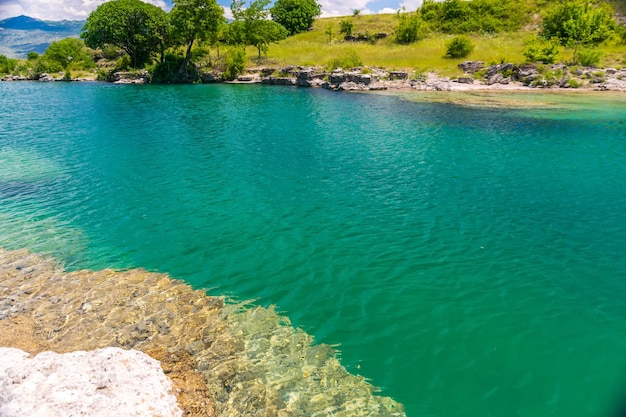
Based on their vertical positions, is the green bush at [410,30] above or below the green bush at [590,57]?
above

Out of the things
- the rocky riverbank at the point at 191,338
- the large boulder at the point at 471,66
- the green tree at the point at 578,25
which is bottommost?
the rocky riverbank at the point at 191,338

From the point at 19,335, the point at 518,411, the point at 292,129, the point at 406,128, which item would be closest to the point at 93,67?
the point at 292,129

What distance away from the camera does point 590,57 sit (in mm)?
81750

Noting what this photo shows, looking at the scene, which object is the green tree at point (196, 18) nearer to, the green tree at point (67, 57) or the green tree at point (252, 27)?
the green tree at point (252, 27)

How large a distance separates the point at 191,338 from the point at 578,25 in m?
112

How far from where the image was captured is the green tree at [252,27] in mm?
108250

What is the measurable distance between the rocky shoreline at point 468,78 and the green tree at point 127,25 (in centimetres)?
3446

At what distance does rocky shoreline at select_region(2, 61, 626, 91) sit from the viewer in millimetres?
76062

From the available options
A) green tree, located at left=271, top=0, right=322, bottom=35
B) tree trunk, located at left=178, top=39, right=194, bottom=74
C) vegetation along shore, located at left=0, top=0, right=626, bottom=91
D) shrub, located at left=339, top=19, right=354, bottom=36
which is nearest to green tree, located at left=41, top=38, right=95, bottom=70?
vegetation along shore, located at left=0, top=0, right=626, bottom=91

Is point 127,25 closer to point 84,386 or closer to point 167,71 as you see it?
point 167,71

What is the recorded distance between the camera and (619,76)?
75.5m

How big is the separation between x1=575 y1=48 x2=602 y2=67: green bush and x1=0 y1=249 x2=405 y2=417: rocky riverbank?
98.7 metres

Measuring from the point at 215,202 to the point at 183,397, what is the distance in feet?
48.4

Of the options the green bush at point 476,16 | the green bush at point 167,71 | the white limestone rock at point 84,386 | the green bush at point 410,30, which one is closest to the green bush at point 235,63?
the green bush at point 167,71
